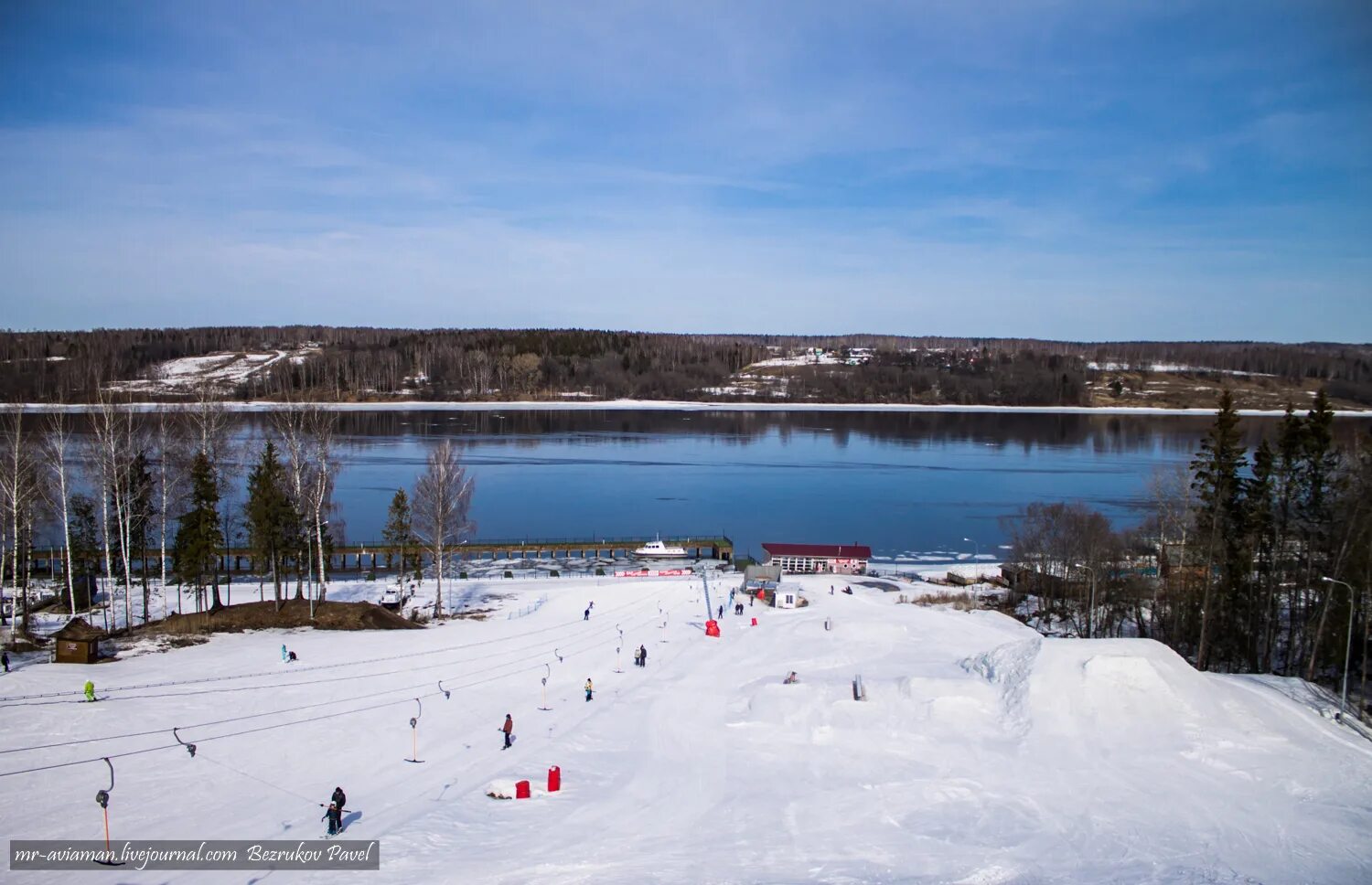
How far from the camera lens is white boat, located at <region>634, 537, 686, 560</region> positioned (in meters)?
51.2

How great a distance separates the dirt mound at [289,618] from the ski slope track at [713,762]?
2281 mm

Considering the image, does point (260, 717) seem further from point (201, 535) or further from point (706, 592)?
point (706, 592)

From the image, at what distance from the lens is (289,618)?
3162 centimetres

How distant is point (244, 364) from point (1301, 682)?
667 ft

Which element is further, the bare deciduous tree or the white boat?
the white boat

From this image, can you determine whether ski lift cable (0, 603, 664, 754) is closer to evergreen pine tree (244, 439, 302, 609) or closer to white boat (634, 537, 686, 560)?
evergreen pine tree (244, 439, 302, 609)

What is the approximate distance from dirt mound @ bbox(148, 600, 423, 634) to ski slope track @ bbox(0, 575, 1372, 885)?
228 centimetres

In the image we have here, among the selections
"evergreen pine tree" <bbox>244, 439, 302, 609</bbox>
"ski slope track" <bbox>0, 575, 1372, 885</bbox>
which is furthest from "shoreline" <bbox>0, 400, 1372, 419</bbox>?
"ski slope track" <bbox>0, 575, 1372, 885</bbox>

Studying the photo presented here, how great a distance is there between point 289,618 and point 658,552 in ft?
76.8

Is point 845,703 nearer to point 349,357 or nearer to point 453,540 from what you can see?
point 453,540

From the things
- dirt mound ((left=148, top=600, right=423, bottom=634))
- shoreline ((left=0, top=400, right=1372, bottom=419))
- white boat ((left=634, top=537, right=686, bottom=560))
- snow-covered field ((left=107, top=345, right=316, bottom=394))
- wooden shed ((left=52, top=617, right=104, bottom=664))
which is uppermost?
snow-covered field ((left=107, top=345, right=316, bottom=394))

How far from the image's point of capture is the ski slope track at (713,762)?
15.0m

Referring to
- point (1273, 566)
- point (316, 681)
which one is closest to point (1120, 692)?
point (1273, 566)

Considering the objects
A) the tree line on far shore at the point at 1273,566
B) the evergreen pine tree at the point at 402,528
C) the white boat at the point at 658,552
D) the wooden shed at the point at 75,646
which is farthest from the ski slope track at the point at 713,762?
the white boat at the point at 658,552
